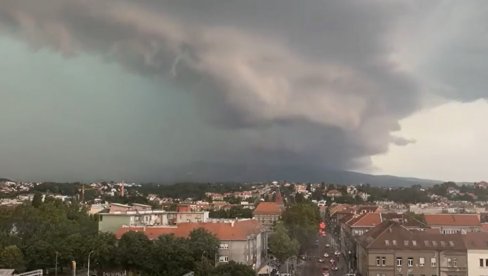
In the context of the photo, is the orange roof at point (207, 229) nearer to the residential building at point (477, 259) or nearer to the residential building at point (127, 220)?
the residential building at point (127, 220)

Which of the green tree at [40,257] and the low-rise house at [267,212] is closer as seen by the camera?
the green tree at [40,257]

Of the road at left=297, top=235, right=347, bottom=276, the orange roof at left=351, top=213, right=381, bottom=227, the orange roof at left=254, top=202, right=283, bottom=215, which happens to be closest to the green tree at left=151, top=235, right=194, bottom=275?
the road at left=297, top=235, right=347, bottom=276

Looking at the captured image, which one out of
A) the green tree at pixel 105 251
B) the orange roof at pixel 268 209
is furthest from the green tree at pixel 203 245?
the orange roof at pixel 268 209

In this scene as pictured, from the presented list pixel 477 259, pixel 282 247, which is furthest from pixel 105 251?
pixel 477 259

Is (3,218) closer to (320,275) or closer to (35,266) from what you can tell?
(35,266)

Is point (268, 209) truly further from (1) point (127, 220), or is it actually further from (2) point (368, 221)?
(1) point (127, 220)

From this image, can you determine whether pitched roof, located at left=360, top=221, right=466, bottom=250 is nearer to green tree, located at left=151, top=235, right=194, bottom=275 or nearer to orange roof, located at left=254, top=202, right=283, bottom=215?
green tree, located at left=151, top=235, right=194, bottom=275
